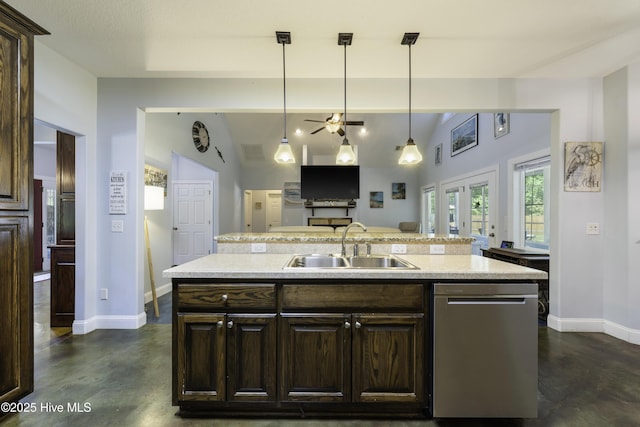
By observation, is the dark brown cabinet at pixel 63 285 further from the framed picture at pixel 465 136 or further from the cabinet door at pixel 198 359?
the framed picture at pixel 465 136

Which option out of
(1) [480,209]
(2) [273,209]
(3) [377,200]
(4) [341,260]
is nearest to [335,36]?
(4) [341,260]

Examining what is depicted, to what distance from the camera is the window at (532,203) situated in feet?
12.3

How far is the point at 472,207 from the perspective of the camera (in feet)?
18.3

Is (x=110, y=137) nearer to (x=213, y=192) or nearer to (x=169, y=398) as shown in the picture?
(x=169, y=398)

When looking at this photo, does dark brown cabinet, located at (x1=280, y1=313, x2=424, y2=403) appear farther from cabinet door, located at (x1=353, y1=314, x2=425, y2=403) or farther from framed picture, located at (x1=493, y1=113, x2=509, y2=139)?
framed picture, located at (x1=493, y1=113, x2=509, y2=139)

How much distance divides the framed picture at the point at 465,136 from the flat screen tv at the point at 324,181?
7.04 ft

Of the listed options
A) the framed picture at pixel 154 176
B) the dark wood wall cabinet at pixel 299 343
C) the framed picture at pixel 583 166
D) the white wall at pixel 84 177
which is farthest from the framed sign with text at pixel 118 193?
the framed picture at pixel 583 166

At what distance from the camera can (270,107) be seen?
9.82 ft

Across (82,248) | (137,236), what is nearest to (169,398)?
(137,236)

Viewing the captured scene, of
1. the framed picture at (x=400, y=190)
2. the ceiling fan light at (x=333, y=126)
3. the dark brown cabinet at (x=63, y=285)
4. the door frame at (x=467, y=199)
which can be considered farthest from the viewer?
the framed picture at (x=400, y=190)

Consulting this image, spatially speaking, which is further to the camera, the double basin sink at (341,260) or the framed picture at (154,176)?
the framed picture at (154,176)

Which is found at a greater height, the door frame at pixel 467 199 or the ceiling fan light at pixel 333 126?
the ceiling fan light at pixel 333 126

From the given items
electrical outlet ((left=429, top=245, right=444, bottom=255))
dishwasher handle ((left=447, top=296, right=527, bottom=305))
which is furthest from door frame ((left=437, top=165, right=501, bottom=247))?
dishwasher handle ((left=447, top=296, right=527, bottom=305))

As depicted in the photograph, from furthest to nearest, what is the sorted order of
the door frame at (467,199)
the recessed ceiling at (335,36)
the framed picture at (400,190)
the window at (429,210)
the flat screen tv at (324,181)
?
the framed picture at (400,190)
the window at (429,210)
the flat screen tv at (324,181)
the door frame at (467,199)
the recessed ceiling at (335,36)
